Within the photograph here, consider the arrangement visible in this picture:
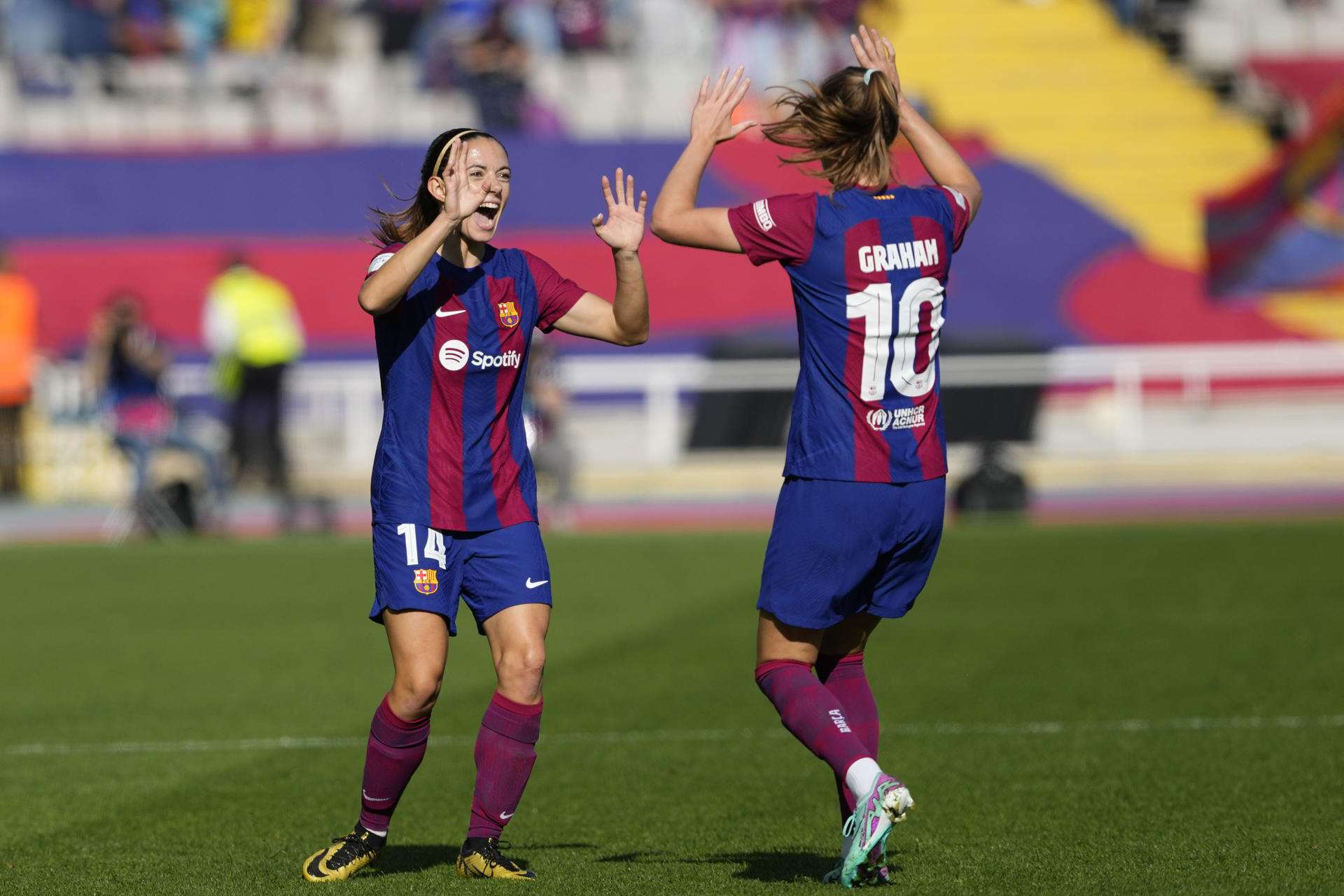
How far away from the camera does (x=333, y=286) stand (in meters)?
27.8

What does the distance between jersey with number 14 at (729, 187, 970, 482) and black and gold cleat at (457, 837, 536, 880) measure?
127cm

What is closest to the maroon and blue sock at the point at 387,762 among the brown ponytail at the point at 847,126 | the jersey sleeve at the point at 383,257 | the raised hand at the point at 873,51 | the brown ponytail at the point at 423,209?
the jersey sleeve at the point at 383,257

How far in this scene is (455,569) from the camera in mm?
5570

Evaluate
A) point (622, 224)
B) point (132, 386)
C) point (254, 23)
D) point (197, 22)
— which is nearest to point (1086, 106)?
point (254, 23)

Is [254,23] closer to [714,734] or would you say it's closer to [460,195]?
[714,734]

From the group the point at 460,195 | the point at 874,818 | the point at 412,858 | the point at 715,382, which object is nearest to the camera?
the point at 874,818

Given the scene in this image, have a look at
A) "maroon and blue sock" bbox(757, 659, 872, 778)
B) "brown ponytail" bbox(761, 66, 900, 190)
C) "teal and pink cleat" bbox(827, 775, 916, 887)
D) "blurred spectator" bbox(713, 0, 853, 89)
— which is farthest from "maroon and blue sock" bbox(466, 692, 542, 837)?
"blurred spectator" bbox(713, 0, 853, 89)

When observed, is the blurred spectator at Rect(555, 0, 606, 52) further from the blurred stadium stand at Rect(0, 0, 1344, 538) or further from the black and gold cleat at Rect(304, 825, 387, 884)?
the black and gold cleat at Rect(304, 825, 387, 884)

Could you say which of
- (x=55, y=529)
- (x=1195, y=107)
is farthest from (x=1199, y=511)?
(x=1195, y=107)

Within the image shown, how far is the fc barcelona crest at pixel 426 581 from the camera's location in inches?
216

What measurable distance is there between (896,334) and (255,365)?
45.2ft

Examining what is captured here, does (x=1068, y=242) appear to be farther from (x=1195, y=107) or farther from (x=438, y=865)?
(x=438, y=865)

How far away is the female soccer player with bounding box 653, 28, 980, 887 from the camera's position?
5277mm

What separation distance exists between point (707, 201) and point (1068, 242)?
4765mm
